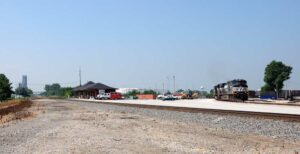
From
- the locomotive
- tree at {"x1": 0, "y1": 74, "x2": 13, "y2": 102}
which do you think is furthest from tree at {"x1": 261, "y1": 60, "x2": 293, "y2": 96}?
tree at {"x1": 0, "y1": 74, "x2": 13, "y2": 102}

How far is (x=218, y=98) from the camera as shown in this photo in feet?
232

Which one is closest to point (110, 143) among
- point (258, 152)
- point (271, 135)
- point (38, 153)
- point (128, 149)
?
point (128, 149)

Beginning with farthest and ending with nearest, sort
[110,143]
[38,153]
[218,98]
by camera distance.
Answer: [218,98] < [110,143] < [38,153]

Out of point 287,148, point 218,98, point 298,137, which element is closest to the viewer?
point 287,148

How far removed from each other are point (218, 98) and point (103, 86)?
75.2 m

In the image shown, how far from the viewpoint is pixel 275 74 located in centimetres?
11081

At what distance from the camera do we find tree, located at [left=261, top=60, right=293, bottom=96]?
109750mm

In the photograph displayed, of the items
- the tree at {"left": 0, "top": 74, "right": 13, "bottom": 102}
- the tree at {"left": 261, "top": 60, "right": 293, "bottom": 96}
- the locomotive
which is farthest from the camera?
the tree at {"left": 0, "top": 74, "right": 13, "bottom": 102}

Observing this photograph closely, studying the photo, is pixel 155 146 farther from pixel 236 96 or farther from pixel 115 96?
pixel 115 96

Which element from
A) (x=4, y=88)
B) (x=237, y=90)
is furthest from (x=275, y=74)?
(x=4, y=88)

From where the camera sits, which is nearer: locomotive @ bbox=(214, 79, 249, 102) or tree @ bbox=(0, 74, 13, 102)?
locomotive @ bbox=(214, 79, 249, 102)

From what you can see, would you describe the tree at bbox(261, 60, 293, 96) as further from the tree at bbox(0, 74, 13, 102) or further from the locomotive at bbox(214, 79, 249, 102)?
the tree at bbox(0, 74, 13, 102)

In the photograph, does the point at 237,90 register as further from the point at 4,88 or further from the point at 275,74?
the point at 4,88

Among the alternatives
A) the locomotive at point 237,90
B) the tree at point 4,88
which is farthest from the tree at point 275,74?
the tree at point 4,88
